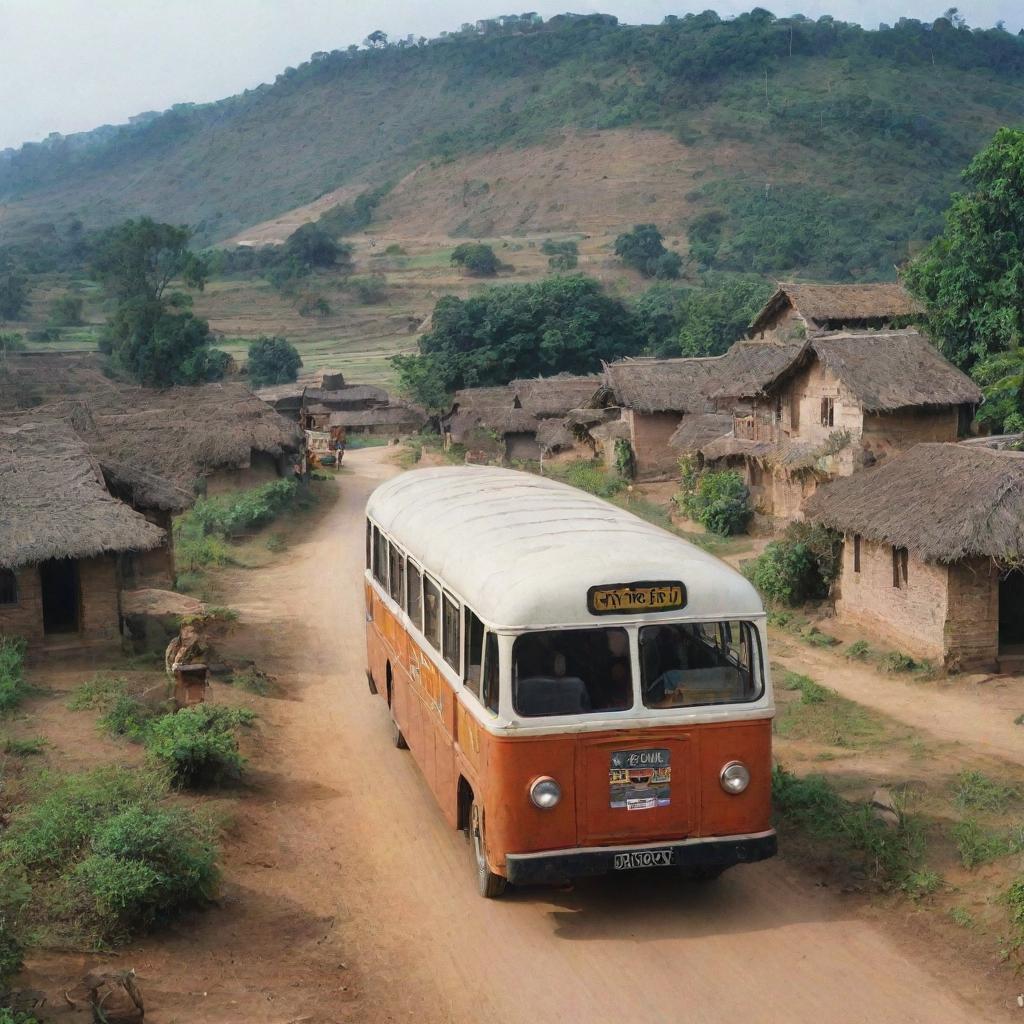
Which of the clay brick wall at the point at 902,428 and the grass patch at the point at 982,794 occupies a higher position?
the clay brick wall at the point at 902,428

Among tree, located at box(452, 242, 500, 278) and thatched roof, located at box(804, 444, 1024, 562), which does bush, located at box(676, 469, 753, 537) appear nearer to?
thatched roof, located at box(804, 444, 1024, 562)

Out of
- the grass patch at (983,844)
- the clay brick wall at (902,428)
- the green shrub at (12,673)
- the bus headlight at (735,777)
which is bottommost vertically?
the green shrub at (12,673)

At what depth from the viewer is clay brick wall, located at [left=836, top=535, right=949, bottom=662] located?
17906 millimetres

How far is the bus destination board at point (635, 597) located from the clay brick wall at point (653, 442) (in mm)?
30929

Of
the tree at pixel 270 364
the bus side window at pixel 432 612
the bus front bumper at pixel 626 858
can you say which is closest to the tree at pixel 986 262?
the bus side window at pixel 432 612

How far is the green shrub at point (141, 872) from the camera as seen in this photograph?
27.8 feet

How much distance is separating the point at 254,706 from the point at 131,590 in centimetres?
704

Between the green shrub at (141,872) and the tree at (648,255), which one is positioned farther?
the tree at (648,255)

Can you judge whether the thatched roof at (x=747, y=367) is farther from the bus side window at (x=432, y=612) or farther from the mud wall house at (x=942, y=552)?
the bus side window at (x=432, y=612)

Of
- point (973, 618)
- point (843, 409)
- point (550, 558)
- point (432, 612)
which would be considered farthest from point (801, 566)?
point (550, 558)

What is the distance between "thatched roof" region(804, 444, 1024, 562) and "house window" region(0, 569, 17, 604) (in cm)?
1238

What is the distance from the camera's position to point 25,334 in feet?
266

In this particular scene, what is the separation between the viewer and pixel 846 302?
3856 cm

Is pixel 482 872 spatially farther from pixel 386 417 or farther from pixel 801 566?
pixel 386 417
